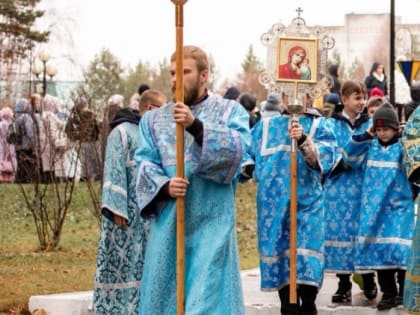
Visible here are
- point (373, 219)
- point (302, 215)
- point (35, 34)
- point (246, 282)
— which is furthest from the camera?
point (35, 34)

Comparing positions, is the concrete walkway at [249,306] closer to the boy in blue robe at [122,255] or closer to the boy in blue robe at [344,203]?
the boy in blue robe at [344,203]

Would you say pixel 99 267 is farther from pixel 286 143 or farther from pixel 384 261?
pixel 384 261

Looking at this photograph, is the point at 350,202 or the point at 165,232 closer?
the point at 165,232

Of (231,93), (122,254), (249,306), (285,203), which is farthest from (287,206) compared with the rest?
(231,93)

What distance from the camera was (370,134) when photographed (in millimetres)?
12125

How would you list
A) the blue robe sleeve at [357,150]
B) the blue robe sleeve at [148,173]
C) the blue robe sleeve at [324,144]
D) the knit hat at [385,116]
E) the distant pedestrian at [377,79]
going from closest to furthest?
the blue robe sleeve at [148,173]
the blue robe sleeve at [324,144]
the knit hat at [385,116]
the blue robe sleeve at [357,150]
the distant pedestrian at [377,79]

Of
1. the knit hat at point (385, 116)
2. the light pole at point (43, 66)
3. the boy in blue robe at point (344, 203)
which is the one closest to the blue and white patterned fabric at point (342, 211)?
the boy in blue robe at point (344, 203)

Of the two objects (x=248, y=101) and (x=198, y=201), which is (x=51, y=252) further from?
(x=248, y=101)

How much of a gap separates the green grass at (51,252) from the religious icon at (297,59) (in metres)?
2.86

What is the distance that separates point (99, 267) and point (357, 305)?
109 inches

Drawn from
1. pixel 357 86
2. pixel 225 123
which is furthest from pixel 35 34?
pixel 225 123

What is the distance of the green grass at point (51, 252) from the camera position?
13.1 metres

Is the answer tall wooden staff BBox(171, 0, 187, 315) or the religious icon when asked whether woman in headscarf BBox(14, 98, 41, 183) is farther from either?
tall wooden staff BBox(171, 0, 187, 315)

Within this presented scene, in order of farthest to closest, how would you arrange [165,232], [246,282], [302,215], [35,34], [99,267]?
[35,34], [246,282], [302,215], [99,267], [165,232]
